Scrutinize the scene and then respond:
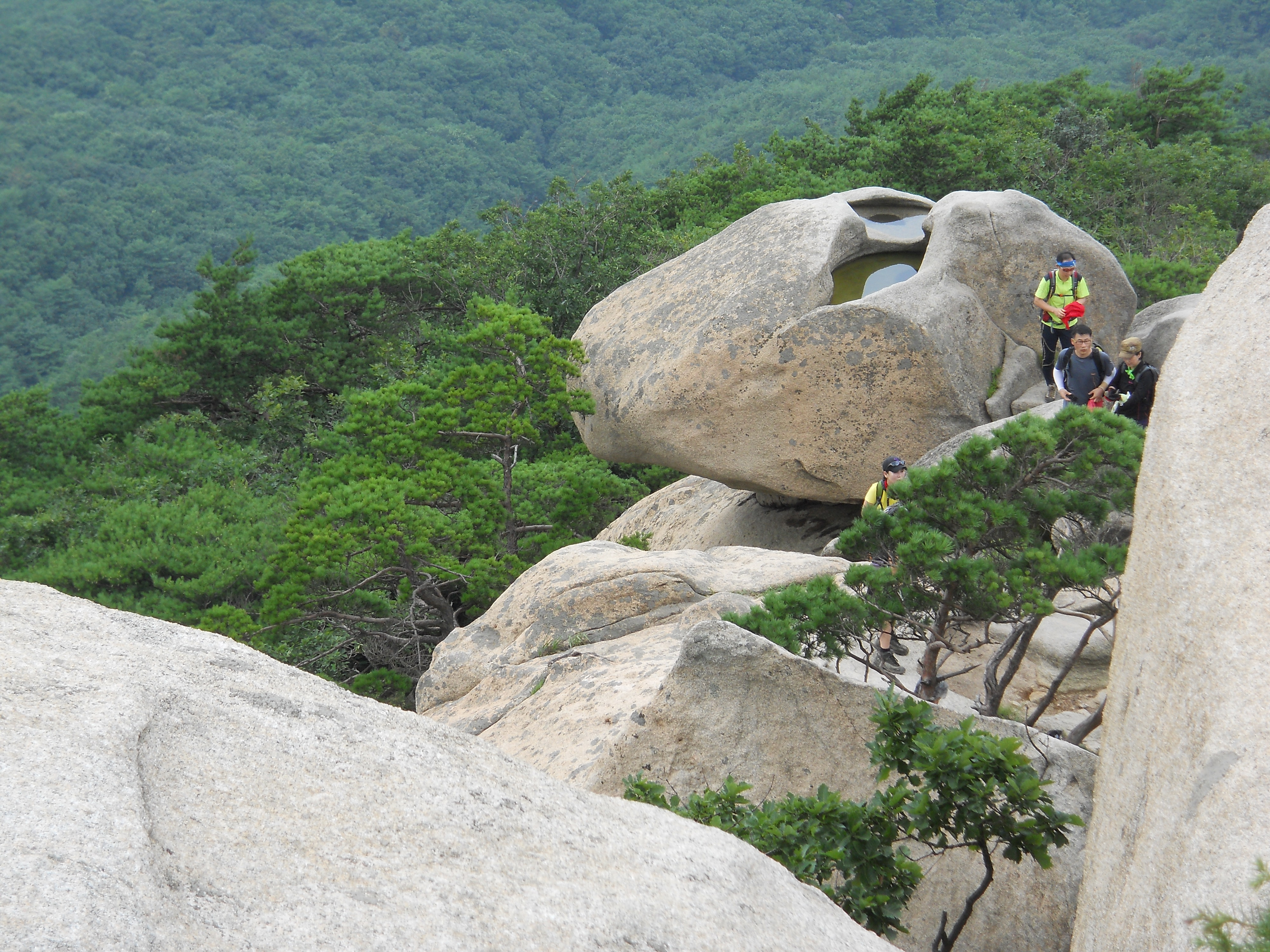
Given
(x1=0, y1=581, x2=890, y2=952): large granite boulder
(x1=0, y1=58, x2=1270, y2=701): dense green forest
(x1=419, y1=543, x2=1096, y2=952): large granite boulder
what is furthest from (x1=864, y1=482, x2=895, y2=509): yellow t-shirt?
(x1=0, y1=58, x2=1270, y2=701): dense green forest

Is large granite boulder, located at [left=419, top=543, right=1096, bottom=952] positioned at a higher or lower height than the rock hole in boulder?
lower

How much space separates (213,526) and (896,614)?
16.9 meters

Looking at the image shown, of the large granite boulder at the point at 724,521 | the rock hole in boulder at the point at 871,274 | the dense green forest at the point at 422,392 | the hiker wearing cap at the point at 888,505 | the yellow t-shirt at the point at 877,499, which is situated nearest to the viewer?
the hiker wearing cap at the point at 888,505

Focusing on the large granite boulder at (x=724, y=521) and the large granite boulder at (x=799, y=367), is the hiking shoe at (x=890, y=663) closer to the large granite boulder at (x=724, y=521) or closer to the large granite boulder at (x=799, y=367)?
the large granite boulder at (x=799, y=367)

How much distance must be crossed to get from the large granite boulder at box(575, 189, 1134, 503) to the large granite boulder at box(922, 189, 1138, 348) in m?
0.02

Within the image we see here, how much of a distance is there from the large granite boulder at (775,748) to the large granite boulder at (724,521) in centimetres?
646

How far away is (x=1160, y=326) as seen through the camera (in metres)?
11.1

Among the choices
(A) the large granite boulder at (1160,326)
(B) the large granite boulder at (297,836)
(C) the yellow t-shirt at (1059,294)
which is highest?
(B) the large granite boulder at (297,836)

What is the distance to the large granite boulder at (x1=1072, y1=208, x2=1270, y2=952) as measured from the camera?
2.41 meters

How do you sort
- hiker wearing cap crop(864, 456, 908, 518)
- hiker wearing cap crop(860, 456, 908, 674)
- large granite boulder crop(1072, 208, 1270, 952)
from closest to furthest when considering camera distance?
large granite boulder crop(1072, 208, 1270, 952)
hiker wearing cap crop(860, 456, 908, 674)
hiker wearing cap crop(864, 456, 908, 518)

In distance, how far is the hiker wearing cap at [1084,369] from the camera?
29.8ft

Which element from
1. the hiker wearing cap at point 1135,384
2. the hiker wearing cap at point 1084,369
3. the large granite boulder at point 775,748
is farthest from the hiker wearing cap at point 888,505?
the hiker wearing cap at point 1084,369

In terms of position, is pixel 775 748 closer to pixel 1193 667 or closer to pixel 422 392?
pixel 1193 667

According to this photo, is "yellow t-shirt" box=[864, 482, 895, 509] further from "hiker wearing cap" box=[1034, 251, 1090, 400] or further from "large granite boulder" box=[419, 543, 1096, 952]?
"hiker wearing cap" box=[1034, 251, 1090, 400]
